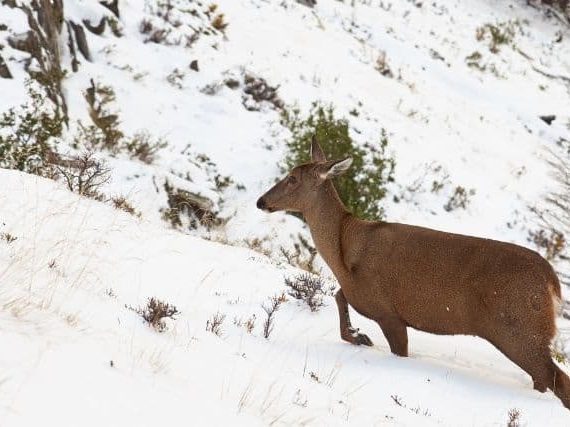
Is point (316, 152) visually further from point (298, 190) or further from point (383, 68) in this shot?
point (383, 68)

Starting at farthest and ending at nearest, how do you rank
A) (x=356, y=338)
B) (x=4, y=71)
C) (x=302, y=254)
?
1. (x=302, y=254)
2. (x=4, y=71)
3. (x=356, y=338)

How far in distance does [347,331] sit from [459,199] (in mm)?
8155

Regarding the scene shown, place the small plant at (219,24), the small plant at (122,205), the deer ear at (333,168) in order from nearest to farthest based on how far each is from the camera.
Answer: the deer ear at (333,168), the small plant at (122,205), the small plant at (219,24)

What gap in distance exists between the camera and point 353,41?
Result: 17.4 meters

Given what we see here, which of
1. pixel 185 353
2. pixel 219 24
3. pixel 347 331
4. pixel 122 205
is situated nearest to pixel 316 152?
pixel 347 331

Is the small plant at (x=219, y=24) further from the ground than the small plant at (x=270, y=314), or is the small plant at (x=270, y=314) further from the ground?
the small plant at (x=270, y=314)

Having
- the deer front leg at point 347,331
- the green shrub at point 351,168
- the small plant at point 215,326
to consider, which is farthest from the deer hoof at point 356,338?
the green shrub at point 351,168

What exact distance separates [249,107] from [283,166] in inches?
83.1

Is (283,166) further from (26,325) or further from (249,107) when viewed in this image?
(26,325)

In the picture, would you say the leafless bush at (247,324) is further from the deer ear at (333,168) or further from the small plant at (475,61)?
the small plant at (475,61)

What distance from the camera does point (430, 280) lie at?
4910 millimetres

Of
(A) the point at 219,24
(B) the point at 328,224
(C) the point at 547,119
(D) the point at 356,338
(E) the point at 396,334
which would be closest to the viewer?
(E) the point at 396,334

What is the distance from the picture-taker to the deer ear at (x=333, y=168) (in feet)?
17.9

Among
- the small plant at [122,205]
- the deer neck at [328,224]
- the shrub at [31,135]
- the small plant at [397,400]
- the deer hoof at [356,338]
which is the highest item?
the small plant at [397,400]
